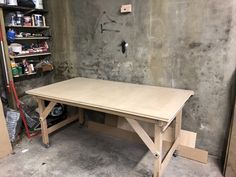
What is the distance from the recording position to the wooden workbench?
1.77 meters

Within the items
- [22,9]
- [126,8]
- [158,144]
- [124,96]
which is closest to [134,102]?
[124,96]

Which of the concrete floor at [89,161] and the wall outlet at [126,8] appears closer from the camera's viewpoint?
the concrete floor at [89,161]

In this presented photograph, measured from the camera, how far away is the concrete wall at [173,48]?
2139 millimetres

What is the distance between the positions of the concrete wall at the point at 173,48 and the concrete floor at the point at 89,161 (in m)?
0.47

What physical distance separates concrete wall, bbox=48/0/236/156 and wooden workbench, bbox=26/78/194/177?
20 cm

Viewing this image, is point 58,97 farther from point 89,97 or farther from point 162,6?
point 162,6

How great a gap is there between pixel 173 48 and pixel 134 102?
918 millimetres

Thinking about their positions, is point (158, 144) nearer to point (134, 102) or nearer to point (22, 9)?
point (134, 102)

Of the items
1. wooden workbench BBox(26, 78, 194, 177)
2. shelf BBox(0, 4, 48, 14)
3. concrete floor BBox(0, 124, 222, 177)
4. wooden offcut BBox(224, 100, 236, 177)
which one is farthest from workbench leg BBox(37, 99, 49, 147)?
wooden offcut BBox(224, 100, 236, 177)

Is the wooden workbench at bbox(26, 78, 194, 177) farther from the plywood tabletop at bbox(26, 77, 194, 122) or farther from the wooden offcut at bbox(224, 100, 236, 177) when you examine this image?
the wooden offcut at bbox(224, 100, 236, 177)

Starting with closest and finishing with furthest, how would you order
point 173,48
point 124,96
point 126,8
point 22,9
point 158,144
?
point 158,144 < point 124,96 < point 173,48 < point 126,8 < point 22,9

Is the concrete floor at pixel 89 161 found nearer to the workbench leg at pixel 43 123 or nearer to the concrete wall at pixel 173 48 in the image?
the workbench leg at pixel 43 123

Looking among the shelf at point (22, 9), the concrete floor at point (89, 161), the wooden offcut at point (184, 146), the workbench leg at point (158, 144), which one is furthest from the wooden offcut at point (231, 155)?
the shelf at point (22, 9)

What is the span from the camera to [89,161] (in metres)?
2.45
